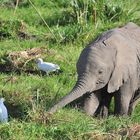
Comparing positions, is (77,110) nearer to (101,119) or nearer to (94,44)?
(101,119)

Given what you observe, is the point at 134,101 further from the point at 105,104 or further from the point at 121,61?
the point at 121,61

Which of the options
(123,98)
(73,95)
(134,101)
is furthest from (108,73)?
(134,101)

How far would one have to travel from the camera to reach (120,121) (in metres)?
7.17

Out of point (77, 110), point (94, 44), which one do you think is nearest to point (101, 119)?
point (77, 110)

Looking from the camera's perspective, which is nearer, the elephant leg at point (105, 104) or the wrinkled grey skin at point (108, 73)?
the wrinkled grey skin at point (108, 73)

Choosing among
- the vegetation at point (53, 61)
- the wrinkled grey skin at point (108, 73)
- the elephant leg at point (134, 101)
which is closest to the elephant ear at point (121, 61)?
the wrinkled grey skin at point (108, 73)

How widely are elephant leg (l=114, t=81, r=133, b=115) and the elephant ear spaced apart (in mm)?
109

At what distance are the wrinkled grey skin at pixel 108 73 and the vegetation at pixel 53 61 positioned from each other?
224 mm

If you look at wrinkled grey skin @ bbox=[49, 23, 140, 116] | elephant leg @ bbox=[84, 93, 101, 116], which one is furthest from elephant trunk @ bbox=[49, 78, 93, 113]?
elephant leg @ bbox=[84, 93, 101, 116]

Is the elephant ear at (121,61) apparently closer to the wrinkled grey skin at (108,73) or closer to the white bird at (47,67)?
the wrinkled grey skin at (108,73)

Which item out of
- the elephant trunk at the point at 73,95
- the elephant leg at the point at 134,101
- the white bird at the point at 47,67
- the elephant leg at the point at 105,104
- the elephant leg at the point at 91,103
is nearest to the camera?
the elephant trunk at the point at 73,95

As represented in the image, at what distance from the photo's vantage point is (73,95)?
7105 millimetres

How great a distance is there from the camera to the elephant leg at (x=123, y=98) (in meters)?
7.52

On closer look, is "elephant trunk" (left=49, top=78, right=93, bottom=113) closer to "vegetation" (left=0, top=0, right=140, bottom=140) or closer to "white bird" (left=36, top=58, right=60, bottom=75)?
A: "vegetation" (left=0, top=0, right=140, bottom=140)
